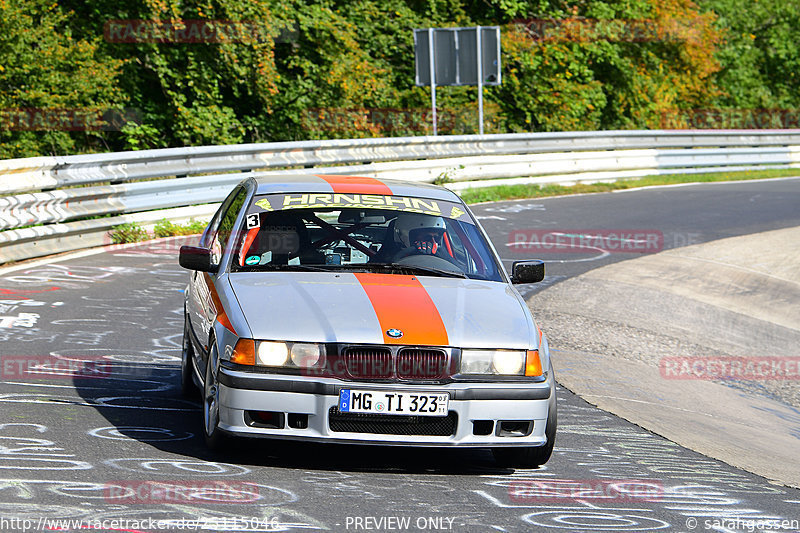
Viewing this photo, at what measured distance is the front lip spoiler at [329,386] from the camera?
18.3 ft

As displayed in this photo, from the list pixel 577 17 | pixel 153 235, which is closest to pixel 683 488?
pixel 153 235

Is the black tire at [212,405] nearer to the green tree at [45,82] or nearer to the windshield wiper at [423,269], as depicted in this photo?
the windshield wiper at [423,269]

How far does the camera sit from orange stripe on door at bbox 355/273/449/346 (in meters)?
5.72

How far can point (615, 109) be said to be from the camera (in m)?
34.5

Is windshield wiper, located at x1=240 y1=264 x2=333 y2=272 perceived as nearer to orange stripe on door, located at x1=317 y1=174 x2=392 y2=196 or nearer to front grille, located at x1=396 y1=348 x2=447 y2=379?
orange stripe on door, located at x1=317 y1=174 x2=392 y2=196

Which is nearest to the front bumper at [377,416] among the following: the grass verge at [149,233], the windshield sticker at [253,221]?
the windshield sticker at [253,221]

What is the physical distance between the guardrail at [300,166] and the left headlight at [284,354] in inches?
127

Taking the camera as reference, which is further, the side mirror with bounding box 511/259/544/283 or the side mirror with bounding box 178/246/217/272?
the side mirror with bounding box 511/259/544/283

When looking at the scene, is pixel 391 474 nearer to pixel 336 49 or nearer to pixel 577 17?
pixel 336 49

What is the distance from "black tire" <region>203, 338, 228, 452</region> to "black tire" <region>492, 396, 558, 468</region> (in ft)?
4.58

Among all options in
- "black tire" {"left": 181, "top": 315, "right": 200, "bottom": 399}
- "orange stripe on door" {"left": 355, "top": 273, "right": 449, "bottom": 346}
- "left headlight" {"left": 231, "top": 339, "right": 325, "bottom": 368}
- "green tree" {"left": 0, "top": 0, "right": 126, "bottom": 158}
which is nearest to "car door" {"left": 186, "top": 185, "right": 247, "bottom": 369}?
"black tire" {"left": 181, "top": 315, "right": 200, "bottom": 399}

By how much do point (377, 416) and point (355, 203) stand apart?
188 cm

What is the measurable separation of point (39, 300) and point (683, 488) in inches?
261

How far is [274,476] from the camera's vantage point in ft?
18.5
